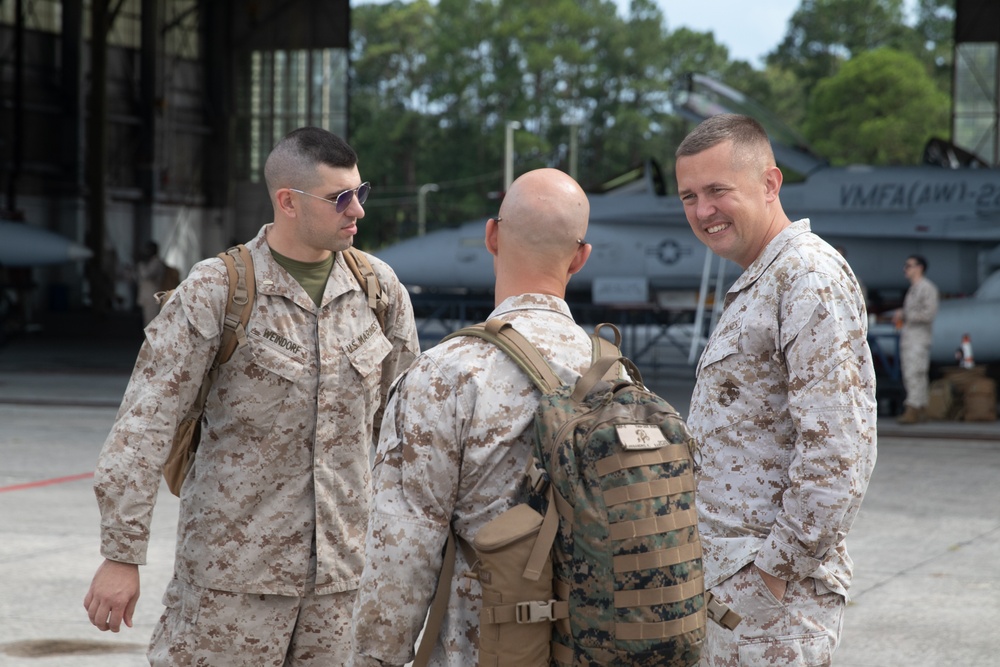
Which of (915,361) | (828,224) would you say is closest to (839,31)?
(828,224)

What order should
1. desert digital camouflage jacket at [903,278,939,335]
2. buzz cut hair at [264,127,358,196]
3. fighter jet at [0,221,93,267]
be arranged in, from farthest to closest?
fighter jet at [0,221,93,267]
desert digital camouflage jacket at [903,278,939,335]
buzz cut hair at [264,127,358,196]

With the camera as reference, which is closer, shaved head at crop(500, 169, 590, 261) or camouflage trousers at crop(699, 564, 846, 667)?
shaved head at crop(500, 169, 590, 261)

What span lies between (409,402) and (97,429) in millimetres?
10635

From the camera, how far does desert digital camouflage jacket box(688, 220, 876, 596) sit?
2.45 m

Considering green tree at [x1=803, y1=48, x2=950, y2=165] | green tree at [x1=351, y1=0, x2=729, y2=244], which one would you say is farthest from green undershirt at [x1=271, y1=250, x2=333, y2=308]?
green tree at [x1=351, y1=0, x2=729, y2=244]

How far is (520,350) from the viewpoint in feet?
7.22

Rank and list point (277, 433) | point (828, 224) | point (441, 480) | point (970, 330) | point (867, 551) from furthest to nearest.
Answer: point (828, 224) → point (970, 330) → point (867, 551) → point (277, 433) → point (441, 480)

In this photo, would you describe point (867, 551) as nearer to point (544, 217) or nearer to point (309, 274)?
point (309, 274)

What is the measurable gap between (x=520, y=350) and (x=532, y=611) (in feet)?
1.61

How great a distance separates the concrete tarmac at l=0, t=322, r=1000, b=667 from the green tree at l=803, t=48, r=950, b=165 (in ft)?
143

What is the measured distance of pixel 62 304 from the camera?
106 feet

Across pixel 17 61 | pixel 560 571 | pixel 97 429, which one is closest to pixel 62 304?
pixel 17 61

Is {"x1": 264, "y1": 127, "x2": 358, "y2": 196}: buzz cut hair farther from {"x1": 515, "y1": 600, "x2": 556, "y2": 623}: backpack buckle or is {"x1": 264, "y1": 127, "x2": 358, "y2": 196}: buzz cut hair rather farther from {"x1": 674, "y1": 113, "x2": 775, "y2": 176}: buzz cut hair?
{"x1": 515, "y1": 600, "x2": 556, "y2": 623}: backpack buckle

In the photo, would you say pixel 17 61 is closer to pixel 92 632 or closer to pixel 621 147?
pixel 92 632
